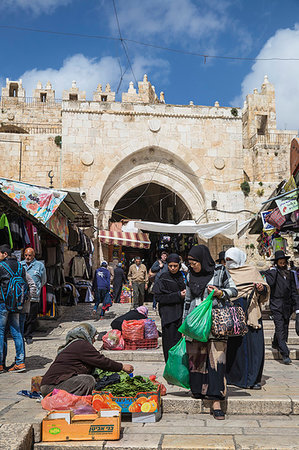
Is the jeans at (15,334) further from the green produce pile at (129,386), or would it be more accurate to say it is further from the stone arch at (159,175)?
the stone arch at (159,175)

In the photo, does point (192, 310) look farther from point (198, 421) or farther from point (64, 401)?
point (64, 401)

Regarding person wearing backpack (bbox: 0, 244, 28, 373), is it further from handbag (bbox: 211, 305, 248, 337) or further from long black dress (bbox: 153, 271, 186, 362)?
handbag (bbox: 211, 305, 248, 337)

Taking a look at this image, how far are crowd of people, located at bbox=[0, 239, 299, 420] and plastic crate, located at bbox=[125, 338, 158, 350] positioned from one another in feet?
5.94

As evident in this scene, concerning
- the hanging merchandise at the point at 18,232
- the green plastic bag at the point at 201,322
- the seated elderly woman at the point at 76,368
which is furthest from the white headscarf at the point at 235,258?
the hanging merchandise at the point at 18,232

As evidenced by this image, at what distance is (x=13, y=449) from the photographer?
2.93 metres

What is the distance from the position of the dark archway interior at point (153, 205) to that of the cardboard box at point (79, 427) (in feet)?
55.5

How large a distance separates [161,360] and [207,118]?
12558mm

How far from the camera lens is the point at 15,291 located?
5.45m

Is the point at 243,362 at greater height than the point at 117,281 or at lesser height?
lesser

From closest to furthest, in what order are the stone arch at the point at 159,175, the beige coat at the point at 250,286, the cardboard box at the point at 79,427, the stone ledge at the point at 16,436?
the stone ledge at the point at 16,436 → the cardboard box at the point at 79,427 → the beige coat at the point at 250,286 → the stone arch at the point at 159,175

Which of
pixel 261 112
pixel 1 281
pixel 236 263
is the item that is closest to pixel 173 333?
pixel 236 263

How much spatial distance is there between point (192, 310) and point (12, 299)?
2.55 metres

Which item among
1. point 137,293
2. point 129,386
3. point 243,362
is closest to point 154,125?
point 137,293

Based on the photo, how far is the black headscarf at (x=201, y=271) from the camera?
13.4 feet
